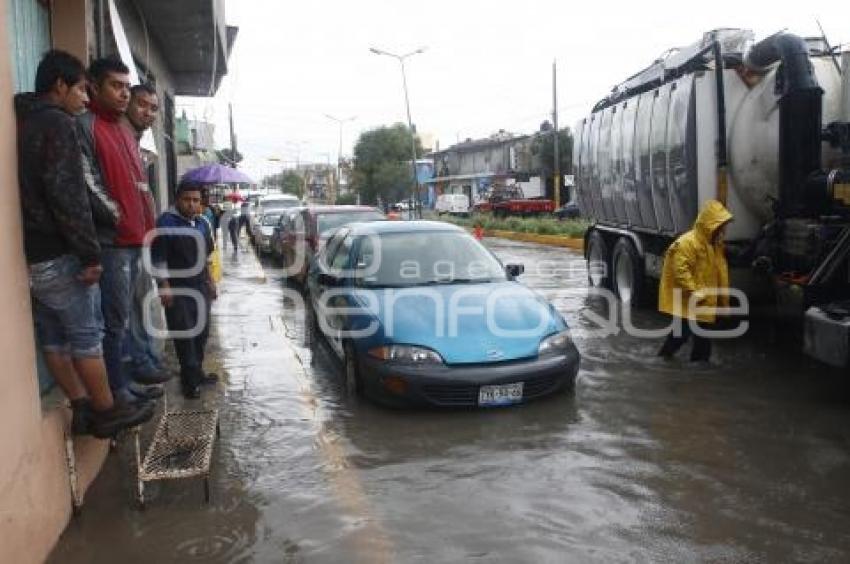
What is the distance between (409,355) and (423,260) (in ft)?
5.21

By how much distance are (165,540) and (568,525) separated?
2.04 metres

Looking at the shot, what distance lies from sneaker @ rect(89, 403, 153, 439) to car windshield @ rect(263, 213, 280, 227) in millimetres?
17609

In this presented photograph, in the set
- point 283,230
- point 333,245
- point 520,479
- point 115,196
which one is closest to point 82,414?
point 115,196

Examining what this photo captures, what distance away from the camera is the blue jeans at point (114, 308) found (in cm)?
445

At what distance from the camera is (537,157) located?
180 feet

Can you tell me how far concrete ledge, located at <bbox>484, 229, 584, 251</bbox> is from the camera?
72.2 feet

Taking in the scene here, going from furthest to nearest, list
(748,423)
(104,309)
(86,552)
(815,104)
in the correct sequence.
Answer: (815,104), (748,423), (104,309), (86,552)

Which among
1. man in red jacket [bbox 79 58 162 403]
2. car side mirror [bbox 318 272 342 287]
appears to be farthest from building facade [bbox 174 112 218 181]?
man in red jacket [bbox 79 58 162 403]

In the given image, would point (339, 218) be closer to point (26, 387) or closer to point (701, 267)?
point (701, 267)

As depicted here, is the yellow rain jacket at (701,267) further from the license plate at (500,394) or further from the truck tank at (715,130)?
the license plate at (500,394)

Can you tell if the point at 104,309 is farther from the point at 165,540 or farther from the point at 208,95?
the point at 208,95

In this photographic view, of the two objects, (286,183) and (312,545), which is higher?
(286,183)

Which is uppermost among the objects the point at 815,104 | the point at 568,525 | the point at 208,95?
the point at 208,95

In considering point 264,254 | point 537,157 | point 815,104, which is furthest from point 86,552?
point 537,157
